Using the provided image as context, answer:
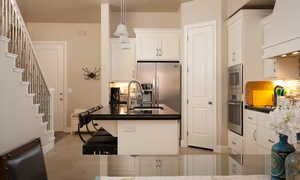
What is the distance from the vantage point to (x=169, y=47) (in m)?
5.71

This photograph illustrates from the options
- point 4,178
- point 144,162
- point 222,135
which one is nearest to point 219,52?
point 222,135

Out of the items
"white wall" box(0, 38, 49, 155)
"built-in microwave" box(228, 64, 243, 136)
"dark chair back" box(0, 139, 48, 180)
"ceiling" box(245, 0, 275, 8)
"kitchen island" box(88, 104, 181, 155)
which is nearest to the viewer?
"dark chair back" box(0, 139, 48, 180)

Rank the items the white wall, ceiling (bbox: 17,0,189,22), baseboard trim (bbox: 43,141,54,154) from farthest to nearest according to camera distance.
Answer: ceiling (bbox: 17,0,189,22) → baseboard trim (bbox: 43,141,54,154) → the white wall

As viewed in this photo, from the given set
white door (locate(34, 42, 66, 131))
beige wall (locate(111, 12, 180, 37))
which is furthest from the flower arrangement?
white door (locate(34, 42, 66, 131))

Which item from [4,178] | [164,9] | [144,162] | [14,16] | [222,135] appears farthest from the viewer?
[164,9]

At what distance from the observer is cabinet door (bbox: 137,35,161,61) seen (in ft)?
18.6

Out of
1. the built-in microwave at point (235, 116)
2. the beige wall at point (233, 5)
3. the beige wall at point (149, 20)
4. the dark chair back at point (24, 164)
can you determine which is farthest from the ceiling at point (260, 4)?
the dark chair back at point (24, 164)

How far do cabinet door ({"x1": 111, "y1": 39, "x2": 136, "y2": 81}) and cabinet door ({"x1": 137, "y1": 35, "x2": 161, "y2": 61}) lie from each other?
1.22 feet

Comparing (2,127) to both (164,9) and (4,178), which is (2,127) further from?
(164,9)

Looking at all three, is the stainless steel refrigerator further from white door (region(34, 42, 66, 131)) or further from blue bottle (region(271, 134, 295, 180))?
blue bottle (region(271, 134, 295, 180))

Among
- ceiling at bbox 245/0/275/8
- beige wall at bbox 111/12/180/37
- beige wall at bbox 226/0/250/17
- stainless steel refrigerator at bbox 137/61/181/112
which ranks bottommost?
stainless steel refrigerator at bbox 137/61/181/112

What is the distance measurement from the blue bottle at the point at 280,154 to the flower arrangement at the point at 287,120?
0.04m

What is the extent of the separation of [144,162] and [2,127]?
8.01 ft

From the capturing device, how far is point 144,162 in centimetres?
158
